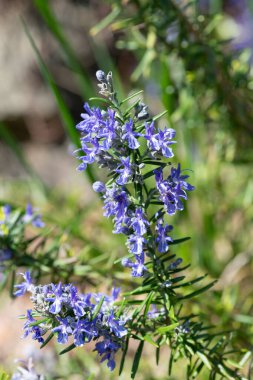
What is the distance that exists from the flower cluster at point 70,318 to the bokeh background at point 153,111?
171 millimetres

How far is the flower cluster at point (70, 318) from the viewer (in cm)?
81

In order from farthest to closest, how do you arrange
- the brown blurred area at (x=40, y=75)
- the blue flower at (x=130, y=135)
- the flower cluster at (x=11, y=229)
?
1. the brown blurred area at (x=40, y=75)
2. the flower cluster at (x=11, y=229)
3. the blue flower at (x=130, y=135)

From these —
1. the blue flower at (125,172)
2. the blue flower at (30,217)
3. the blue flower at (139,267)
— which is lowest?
the blue flower at (139,267)

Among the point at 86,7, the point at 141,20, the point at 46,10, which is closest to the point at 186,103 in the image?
the point at 141,20

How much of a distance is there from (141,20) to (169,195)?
74 centimetres

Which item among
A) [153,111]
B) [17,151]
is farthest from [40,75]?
[17,151]

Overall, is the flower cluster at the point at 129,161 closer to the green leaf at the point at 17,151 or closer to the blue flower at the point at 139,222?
the blue flower at the point at 139,222

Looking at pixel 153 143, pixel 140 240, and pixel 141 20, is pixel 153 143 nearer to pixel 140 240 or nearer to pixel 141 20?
pixel 140 240

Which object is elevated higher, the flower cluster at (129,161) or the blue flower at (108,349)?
the flower cluster at (129,161)

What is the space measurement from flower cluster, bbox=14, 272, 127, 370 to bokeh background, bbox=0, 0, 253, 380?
171 mm

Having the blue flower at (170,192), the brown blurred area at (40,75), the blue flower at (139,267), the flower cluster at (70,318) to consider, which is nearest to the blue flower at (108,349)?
the flower cluster at (70,318)

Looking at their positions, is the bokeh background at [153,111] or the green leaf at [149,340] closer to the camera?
the green leaf at [149,340]

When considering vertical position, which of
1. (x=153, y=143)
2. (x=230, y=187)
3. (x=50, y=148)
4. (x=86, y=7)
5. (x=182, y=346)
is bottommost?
(x=182, y=346)

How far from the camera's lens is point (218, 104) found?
60.3 inches
